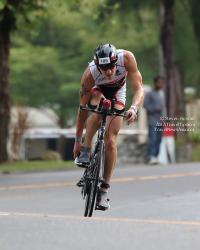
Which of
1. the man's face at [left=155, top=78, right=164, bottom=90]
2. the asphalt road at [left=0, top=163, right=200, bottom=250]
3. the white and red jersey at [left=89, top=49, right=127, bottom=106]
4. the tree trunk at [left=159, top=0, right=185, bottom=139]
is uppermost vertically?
the tree trunk at [left=159, top=0, right=185, bottom=139]

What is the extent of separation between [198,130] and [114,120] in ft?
47.1

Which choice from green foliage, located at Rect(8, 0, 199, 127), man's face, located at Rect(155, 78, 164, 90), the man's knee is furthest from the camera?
green foliage, located at Rect(8, 0, 199, 127)

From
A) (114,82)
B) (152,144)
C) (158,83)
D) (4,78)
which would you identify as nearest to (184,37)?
(158,83)

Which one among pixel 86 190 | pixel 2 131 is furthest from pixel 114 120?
pixel 2 131

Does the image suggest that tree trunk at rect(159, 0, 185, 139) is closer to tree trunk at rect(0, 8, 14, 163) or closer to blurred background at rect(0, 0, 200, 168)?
blurred background at rect(0, 0, 200, 168)

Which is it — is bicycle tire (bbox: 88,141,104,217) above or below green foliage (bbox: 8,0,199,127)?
below

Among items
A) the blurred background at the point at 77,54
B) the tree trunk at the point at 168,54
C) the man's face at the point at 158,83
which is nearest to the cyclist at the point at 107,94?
the blurred background at the point at 77,54

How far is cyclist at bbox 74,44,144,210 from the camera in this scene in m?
6.34

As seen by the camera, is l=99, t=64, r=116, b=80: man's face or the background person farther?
the background person

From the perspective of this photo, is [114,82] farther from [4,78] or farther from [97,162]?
[4,78]

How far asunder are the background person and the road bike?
8.07 m

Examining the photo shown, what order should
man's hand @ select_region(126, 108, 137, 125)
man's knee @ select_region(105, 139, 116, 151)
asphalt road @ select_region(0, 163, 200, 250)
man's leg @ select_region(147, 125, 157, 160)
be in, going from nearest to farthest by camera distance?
asphalt road @ select_region(0, 163, 200, 250) → man's hand @ select_region(126, 108, 137, 125) → man's knee @ select_region(105, 139, 116, 151) → man's leg @ select_region(147, 125, 157, 160)

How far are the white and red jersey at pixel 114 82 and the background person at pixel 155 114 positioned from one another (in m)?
7.72

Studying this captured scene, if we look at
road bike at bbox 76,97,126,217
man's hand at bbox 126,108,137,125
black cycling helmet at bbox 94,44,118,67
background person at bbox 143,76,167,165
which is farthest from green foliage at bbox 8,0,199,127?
man's hand at bbox 126,108,137,125
